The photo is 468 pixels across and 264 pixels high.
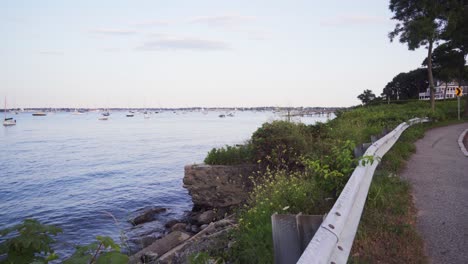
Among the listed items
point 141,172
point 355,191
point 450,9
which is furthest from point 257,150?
point 450,9

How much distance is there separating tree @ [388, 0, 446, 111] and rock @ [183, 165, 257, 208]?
897 inches

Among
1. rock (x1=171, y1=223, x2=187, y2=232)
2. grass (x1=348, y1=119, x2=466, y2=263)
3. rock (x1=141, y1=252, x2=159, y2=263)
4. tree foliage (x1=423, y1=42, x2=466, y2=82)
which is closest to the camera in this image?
grass (x1=348, y1=119, x2=466, y2=263)

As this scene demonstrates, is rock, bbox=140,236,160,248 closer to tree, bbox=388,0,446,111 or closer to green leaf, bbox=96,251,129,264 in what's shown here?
green leaf, bbox=96,251,129,264

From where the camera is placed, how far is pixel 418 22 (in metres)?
29.8

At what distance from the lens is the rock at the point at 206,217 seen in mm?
12312

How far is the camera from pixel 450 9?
3052 cm

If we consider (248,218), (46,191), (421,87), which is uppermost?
(421,87)

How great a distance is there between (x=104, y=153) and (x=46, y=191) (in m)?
18.2

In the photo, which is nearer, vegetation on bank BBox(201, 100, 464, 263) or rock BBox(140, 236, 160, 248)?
vegetation on bank BBox(201, 100, 464, 263)

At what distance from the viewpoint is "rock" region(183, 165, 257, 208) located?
12.7 m

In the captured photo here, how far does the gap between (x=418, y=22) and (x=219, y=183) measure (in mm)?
24784

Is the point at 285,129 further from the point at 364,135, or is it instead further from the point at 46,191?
the point at 46,191

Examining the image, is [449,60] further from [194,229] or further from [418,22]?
[194,229]

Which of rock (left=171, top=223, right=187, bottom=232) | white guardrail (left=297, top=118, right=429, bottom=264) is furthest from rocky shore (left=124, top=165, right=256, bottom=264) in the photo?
white guardrail (left=297, top=118, right=429, bottom=264)
